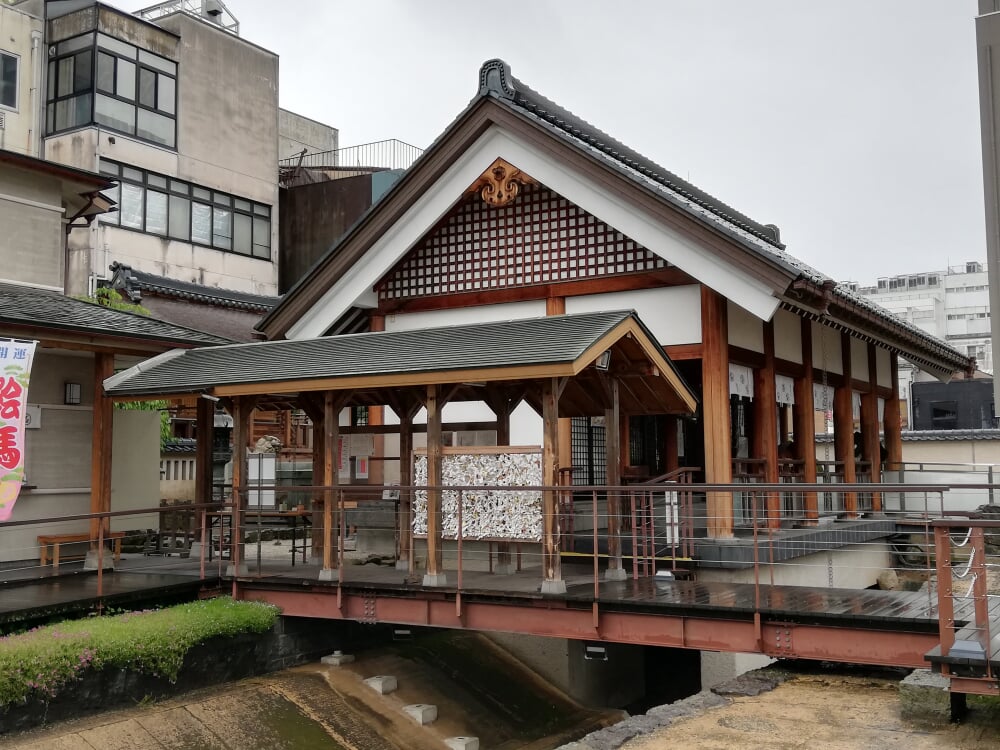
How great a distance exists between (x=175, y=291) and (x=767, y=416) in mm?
17722

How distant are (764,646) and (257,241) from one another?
98.5 ft

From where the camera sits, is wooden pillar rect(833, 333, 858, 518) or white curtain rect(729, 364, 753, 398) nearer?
white curtain rect(729, 364, 753, 398)

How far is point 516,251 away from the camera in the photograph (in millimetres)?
16062

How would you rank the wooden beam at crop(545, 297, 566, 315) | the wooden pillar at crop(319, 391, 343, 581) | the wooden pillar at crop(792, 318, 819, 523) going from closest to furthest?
the wooden pillar at crop(319, 391, 343, 581), the wooden beam at crop(545, 297, 566, 315), the wooden pillar at crop(792, 318, 819, 523)

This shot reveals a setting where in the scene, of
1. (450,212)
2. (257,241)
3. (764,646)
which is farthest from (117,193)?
(764,646)

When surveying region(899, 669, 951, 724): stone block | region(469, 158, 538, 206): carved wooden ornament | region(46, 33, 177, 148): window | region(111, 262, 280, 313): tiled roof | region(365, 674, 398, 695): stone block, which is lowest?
region(365, 674, 398, 695): stone block

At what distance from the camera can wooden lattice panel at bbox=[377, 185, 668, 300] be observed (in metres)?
15.3

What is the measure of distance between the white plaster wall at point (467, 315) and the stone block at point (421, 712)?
243 inches

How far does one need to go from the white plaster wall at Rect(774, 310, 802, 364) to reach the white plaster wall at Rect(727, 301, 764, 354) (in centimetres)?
64

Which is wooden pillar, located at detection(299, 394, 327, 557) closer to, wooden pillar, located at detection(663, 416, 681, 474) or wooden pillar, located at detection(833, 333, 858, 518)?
wooden pillar, located at detection(663, 416, 681, 474)

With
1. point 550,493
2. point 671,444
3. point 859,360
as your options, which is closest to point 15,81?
point 671,444

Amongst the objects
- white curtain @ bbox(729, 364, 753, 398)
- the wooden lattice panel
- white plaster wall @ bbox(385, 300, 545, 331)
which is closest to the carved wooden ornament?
the wooden lattice panel

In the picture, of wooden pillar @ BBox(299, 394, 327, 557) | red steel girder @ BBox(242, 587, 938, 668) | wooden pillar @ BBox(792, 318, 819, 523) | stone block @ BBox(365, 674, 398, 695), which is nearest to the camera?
red steel girder @ BBox(242, 587, 938, 668)

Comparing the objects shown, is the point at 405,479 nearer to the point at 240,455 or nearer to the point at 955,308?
the point at 240,455
